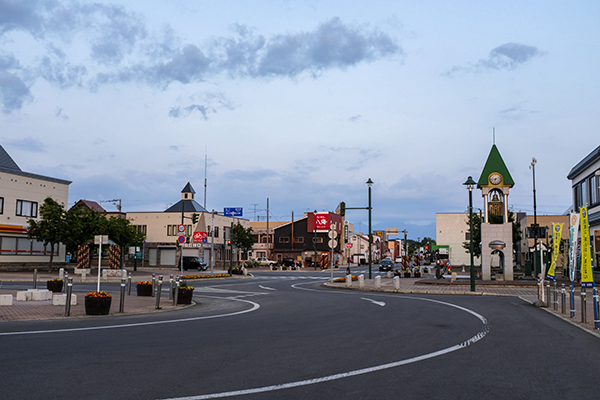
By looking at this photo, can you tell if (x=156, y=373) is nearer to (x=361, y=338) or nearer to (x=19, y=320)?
(x=361, y=338)

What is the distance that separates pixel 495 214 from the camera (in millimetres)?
36656

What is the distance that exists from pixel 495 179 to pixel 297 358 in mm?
31364

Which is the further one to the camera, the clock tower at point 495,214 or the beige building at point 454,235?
the beige building at point 454,235

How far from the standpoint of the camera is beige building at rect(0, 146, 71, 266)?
157 ft

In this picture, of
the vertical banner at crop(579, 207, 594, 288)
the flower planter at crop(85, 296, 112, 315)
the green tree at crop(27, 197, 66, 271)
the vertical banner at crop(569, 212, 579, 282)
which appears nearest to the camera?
the vertical banner at crop(579, 207, 594, 288)

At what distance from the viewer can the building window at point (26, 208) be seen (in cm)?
4929

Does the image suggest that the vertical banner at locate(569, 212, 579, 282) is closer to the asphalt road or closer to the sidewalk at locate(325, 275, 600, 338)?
the sidewalk at locate(325, 275, 600, 338)

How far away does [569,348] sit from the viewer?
9969mm

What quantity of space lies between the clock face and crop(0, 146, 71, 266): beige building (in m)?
38.7

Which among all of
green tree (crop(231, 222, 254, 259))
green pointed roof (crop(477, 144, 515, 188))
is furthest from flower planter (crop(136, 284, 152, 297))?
green tree (crop(231, 222, 254, 259))

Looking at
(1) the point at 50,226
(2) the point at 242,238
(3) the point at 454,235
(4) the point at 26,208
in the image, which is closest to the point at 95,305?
(1) the point at 50,226

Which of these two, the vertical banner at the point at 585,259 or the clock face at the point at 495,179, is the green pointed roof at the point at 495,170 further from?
the vertical banner at the point at 585,259

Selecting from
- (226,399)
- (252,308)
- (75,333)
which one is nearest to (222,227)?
(252,308)

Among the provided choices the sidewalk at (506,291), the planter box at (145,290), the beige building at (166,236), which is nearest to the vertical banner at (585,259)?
the sidewalk at (506,291)
